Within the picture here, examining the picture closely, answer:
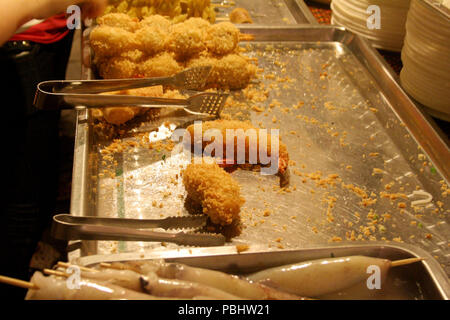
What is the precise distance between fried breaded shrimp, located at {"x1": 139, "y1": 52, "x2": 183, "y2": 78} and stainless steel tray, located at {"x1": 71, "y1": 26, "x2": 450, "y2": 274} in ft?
1.07

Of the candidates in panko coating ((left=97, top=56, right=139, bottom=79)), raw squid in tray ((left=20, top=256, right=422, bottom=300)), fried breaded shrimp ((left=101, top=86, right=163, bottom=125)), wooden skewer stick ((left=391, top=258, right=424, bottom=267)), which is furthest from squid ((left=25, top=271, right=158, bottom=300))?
panko coating ((left=97, top=56, right=139, bottom=79))

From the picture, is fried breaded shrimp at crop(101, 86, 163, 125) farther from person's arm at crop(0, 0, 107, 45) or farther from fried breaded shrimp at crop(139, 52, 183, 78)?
person's arm at crop(0, 0, 107, 45)

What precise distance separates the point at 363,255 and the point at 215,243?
22.3 inches

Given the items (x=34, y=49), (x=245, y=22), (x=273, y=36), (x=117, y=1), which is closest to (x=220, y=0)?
(x=245, y=22)

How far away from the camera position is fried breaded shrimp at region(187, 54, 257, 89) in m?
2.52

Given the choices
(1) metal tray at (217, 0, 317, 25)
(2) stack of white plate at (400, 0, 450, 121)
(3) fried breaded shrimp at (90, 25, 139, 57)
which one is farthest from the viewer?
(1) metal tray at (217, 0, 317, 25)

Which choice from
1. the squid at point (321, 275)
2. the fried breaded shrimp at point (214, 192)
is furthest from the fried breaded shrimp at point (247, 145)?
the squid at point (321, 275)

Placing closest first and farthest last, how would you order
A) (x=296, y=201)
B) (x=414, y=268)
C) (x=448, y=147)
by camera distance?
(x=414, y=268)
(x=296, y=201)
(x=448, y=147)

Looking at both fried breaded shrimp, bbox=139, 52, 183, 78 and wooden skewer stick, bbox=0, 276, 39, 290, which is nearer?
wooden skewer stick, bbox=0, 276, 39, 290

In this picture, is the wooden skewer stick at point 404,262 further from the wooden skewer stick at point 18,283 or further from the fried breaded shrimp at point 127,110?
the fried breaded shrimp at point 127,110

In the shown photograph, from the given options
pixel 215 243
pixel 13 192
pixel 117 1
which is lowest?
pixel 13 192

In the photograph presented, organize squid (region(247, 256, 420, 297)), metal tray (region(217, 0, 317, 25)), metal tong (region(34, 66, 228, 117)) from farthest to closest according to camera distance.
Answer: metal tray (region(217, 0, 317, 25)) < metal tong (region(34, 66, 228, 117)) < squid (region(247, 256, 420, 297))

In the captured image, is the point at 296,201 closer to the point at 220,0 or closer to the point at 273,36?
the point at 273,36
